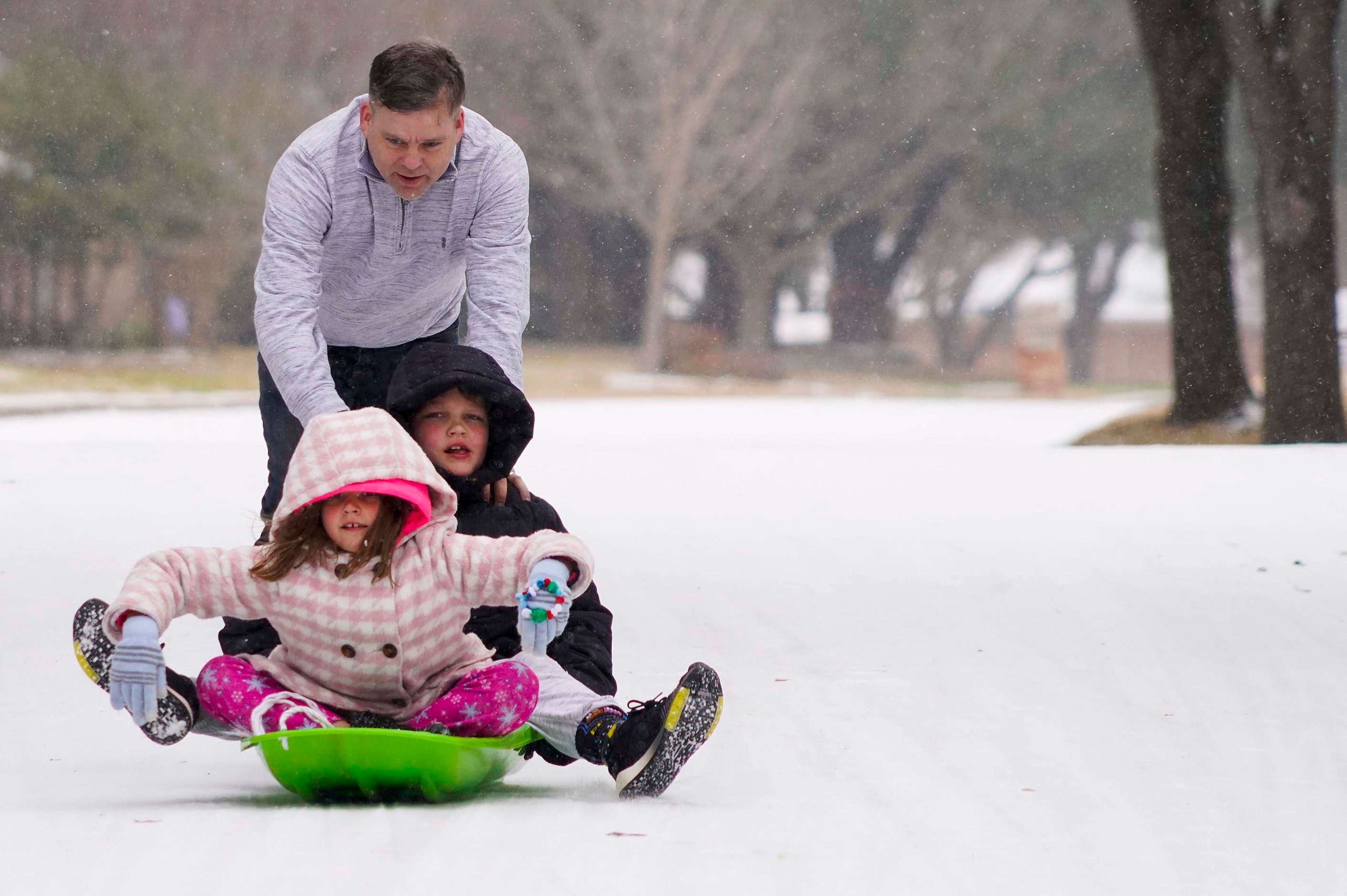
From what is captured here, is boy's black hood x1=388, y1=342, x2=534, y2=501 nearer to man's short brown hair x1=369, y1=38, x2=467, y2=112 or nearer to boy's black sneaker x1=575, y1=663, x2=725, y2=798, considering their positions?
man's short brown hair x1=369, y1=38, x2=467, y2=112

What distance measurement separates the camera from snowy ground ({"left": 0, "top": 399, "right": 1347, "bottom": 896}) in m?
2.90

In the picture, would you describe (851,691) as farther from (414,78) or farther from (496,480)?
(414,78)

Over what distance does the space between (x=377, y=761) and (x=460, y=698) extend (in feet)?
0.68

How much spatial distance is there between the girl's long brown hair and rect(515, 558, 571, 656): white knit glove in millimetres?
284

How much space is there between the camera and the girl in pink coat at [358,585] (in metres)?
3.18

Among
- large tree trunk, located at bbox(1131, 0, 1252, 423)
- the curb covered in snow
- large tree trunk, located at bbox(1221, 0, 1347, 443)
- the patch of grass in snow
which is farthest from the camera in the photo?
the curb covered in snow

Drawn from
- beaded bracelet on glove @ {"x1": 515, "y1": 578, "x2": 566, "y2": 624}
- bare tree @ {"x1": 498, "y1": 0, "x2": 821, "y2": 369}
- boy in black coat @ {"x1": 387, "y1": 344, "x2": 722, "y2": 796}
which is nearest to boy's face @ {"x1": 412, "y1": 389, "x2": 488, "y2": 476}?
boy in black coat @ {"x1": 387, "y1": 344, "x2": 722, "y2": 796}

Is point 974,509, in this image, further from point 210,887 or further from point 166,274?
point 166,274

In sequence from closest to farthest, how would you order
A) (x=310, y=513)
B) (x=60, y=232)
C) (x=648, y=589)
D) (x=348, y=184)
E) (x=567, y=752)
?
1. (x=310, y=513)
2. (x=567, y=752)
3. (x=348, y=184)
4. (x=648, y=589)
5. (x=60, y=232)

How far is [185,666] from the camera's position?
516 centimetres

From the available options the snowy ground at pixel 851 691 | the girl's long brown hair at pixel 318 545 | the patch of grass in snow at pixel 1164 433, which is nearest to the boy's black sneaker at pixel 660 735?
the snowy ground at pixel 851 691

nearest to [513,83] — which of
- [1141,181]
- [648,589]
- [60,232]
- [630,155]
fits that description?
[630,155]

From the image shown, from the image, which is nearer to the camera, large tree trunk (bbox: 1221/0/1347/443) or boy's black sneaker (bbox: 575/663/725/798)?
boy's black sneaker (bbox: 575/663/725/798)

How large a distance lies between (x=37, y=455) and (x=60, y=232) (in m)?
15.4
